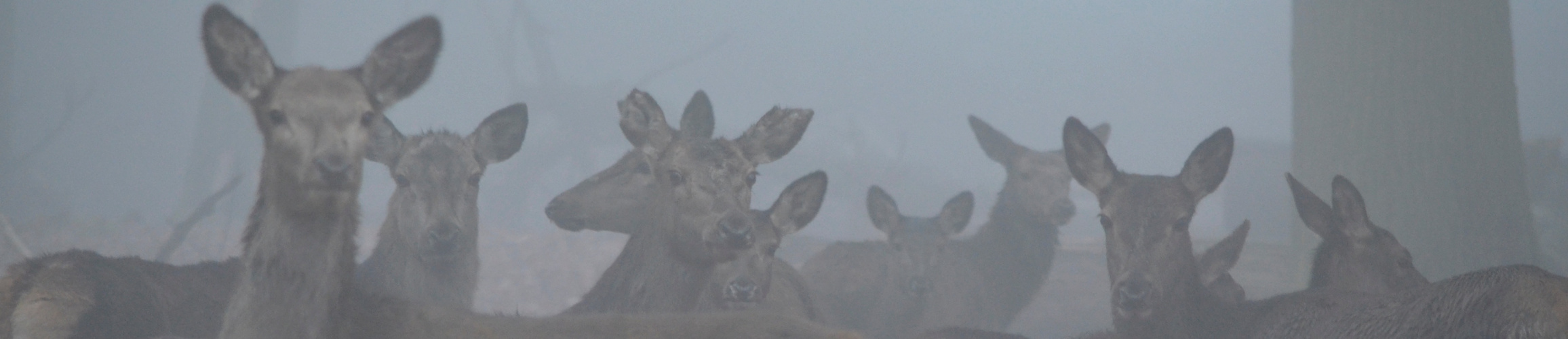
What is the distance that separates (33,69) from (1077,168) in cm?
12673

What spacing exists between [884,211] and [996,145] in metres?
2.39

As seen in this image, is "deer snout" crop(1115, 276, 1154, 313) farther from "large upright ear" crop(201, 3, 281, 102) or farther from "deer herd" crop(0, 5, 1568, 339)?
"large upright ear" crop(201, 3, 281, 102)

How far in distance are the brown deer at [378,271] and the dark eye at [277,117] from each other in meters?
0.76

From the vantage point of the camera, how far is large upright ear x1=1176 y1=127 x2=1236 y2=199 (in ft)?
23.5

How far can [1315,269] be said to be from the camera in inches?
266

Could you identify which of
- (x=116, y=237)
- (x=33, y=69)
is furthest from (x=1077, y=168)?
(x=33, y=69)

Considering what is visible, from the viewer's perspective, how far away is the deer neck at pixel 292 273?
370cm

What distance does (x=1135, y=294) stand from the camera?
20.8 feet

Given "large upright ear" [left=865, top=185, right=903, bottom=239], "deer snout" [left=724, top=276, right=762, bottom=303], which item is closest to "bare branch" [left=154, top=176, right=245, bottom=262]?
"large upright ear" [left=865, top=185, right=903, bottom=239]

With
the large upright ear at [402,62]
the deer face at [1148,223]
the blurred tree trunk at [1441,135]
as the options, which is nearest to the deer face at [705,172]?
the deer face at [1148,223]

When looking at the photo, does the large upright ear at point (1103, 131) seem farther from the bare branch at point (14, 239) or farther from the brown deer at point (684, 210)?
the bare branch at point (14, 239)

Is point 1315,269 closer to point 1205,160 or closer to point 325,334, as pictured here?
point 1205,160

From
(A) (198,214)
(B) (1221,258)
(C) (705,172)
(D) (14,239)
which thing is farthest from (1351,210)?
(D) (14,239)

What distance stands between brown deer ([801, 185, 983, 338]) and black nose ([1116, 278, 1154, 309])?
3.27 meters
